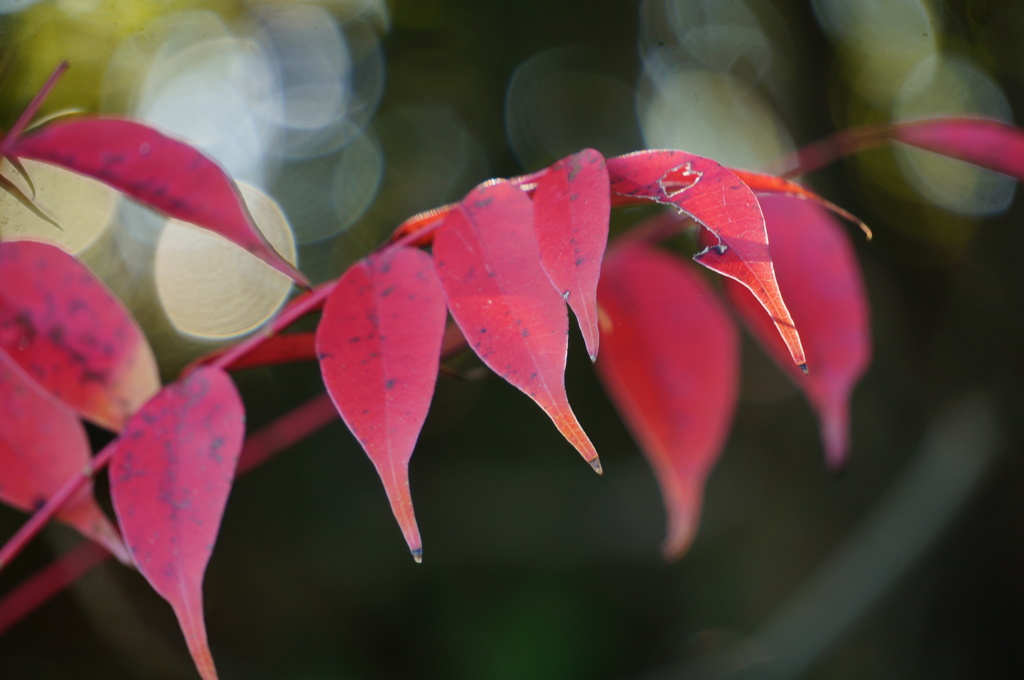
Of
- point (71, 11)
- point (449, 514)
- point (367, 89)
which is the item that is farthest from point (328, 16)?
point (449, 514)

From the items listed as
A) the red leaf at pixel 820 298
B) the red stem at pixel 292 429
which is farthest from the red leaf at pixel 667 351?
the red stem at pixel 292 429

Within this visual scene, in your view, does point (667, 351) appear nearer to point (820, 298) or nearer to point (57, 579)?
point (820, 298)

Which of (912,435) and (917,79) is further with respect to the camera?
(917,79)

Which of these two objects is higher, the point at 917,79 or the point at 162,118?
the point at 162,118

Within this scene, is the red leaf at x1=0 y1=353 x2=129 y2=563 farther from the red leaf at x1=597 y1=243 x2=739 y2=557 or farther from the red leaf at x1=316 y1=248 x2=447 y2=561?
the red leaf at x1=597 y1=243 x2=739 y2=557

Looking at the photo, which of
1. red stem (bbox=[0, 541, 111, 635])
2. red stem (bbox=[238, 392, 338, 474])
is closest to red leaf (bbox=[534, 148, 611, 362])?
red stem (bbox=[238, 392, 338, 474])

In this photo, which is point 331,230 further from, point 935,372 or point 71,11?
point 935,372
